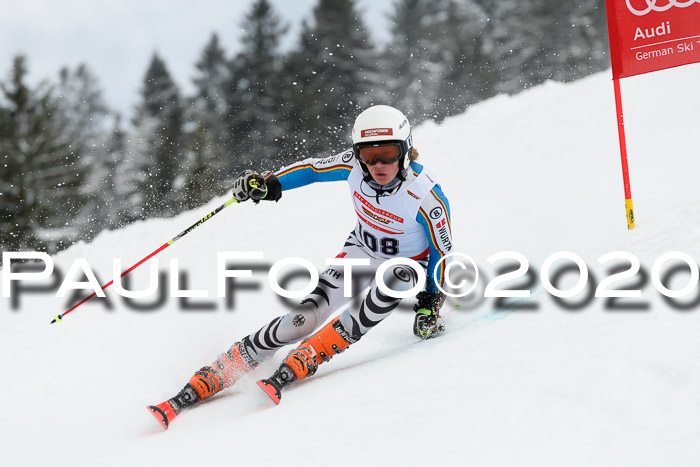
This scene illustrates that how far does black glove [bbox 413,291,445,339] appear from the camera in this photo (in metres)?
4.09

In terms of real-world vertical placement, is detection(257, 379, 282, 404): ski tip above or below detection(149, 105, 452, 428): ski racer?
below

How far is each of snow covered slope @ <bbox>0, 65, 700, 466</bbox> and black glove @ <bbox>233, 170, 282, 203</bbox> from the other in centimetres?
114

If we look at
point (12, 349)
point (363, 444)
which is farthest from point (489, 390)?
point (12, 349)

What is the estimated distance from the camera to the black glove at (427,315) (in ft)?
13.4

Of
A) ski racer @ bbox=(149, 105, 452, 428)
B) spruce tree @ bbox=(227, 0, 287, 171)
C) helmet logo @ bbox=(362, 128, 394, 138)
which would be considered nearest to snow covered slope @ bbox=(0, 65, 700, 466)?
ski racer @ bbox=(149, 105, 452, 428)

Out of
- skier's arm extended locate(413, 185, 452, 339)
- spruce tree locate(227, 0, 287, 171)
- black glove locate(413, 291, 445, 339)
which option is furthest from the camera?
spruce tree locate(227, 0, 287, 171)

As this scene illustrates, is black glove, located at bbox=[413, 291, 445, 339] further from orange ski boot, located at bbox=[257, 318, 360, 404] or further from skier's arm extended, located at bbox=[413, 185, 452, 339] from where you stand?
orange ski boot, located at bbox=[257, 318, 360, 404]

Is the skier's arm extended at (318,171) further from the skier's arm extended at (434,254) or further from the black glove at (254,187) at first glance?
the skier's arm extended at (434,254)

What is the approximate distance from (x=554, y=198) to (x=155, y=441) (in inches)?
191

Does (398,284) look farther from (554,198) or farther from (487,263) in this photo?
(554,198)

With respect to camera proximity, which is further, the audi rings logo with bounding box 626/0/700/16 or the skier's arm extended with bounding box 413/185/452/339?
the audi rings logo with bounding box 626/0/700/16

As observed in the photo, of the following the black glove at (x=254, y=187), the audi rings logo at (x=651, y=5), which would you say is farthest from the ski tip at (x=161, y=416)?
the audi rings logo at (x=651, y=5)

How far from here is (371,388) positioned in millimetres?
2994

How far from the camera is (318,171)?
441 centimetres
